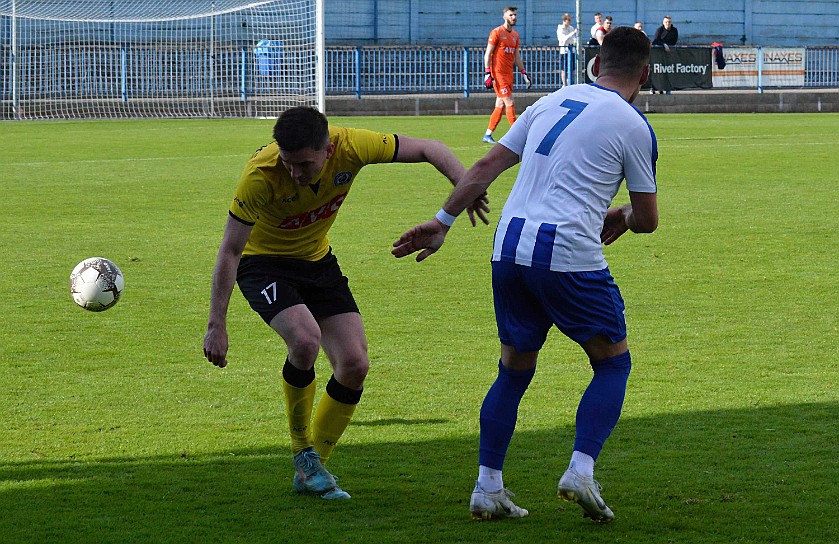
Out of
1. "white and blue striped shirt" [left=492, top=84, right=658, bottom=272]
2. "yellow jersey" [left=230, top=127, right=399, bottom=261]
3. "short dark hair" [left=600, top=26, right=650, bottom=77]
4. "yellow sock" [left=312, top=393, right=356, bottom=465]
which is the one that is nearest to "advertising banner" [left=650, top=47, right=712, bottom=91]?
"yellow jersey" [left=230, top=127, right=399, bottom=261]

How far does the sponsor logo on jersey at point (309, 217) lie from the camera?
197 inches

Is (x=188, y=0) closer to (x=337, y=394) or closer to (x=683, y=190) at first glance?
(x=683, y=190)

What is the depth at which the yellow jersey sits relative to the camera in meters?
4.68

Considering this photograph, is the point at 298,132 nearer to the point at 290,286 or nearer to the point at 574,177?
the point at 290,286

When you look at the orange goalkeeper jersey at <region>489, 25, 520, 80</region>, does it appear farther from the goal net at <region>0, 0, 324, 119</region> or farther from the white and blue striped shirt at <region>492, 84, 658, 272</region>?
the white and blue striped shirt at <region>492, 84, 658, 272</region>

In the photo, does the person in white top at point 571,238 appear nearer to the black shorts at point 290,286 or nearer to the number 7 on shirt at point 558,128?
the number 7 on shirt at point 558,128

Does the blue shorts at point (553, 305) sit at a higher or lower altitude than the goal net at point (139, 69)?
lower

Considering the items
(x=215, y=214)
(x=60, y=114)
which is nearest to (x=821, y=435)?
(x=215, y=214)

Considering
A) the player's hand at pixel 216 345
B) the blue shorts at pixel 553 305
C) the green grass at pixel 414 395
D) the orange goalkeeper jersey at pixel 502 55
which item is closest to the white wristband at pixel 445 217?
the blue shorts at pixel 553 305

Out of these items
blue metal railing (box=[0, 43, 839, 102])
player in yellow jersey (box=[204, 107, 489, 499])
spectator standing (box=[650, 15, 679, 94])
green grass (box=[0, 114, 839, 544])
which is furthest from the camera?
spectator standing (box=[650, 15, 679, 94])

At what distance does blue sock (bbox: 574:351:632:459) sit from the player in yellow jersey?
30.4 inches

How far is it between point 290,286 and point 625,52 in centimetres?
162

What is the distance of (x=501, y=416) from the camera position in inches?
175

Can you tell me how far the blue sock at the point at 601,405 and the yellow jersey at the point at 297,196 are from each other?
4.28 feet
